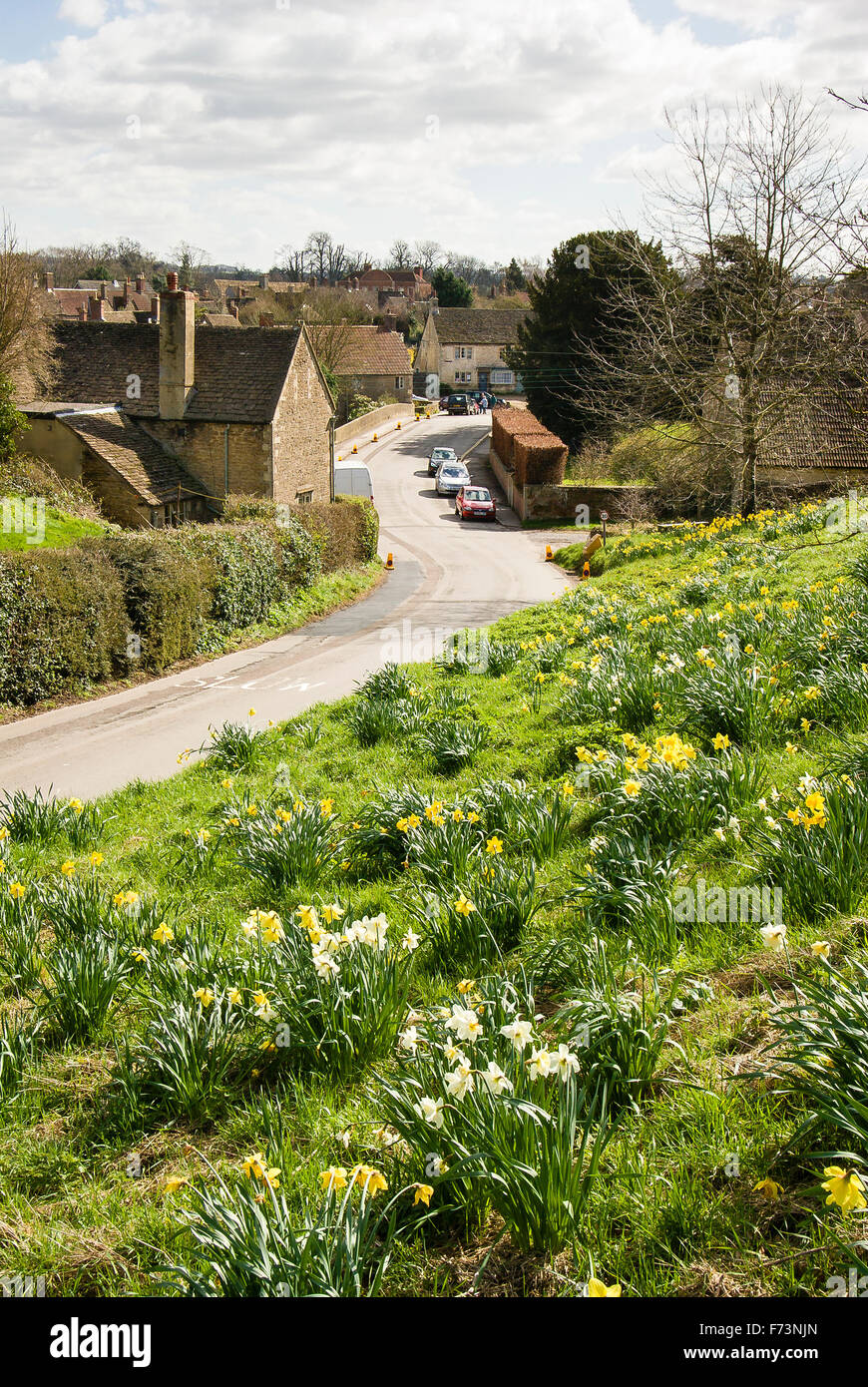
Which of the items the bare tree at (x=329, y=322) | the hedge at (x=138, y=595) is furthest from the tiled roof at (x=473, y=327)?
the hedge at (x=138, y=595)

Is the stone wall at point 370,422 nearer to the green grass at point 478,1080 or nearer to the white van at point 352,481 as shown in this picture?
the white van at point 352,481

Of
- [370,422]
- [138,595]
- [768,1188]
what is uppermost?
[370,422]

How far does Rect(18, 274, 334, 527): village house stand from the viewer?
96.7 ft

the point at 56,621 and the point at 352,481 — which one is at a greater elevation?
the point at 352,481

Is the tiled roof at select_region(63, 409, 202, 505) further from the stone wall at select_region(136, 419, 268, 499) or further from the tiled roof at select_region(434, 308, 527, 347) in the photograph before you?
the tiled roof at select_region(434, 308, 527, 347)

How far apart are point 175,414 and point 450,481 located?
834 inches

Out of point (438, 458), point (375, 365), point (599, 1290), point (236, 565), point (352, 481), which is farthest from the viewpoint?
point (375, 365)

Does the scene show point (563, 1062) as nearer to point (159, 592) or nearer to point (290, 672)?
point (290, 672)

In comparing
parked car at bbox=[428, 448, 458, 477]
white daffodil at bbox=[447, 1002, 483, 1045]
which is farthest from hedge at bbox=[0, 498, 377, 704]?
parked car at bbox=[428, 448, 458, 477]

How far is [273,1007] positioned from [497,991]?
103 centimetres

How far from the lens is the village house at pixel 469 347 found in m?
94.0

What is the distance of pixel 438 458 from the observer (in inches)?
2266

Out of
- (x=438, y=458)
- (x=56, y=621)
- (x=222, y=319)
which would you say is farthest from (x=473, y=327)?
(x=56, y=621)

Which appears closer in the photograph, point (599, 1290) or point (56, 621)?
point (599, 1290)
